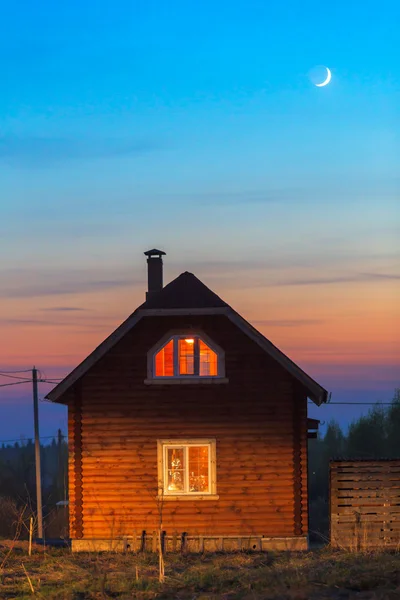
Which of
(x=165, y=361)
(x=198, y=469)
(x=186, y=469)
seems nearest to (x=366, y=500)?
(x=198, y=469)

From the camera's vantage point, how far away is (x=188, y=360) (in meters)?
27.3

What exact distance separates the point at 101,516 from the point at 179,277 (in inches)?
294

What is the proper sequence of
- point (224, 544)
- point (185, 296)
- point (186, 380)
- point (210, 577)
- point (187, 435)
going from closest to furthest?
point (210, 577) < point (224, 544) < point (187, 435) < point (186, 380) < point (185, 296)

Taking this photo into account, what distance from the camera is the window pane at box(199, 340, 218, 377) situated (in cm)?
2719

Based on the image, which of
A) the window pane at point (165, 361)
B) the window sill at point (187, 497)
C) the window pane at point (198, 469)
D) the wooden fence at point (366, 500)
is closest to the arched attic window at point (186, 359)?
the window pane at point (165, 361)

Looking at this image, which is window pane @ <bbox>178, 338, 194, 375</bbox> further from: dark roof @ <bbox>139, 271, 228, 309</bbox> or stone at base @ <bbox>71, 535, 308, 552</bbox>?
stone at base @ <bbox>71, 535, 308, 552</bbox>

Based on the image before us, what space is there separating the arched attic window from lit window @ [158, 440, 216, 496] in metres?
1.91

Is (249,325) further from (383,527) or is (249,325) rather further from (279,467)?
(383,527)

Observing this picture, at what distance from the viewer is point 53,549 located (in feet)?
90.3

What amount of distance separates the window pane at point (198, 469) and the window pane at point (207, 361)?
86.4 inches

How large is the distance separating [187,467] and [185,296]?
498cm

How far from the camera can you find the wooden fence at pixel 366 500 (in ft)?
87.6

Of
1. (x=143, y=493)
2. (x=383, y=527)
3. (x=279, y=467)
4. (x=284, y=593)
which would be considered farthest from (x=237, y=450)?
(x=284, y=593)

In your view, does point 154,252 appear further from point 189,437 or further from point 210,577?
point 210,577
